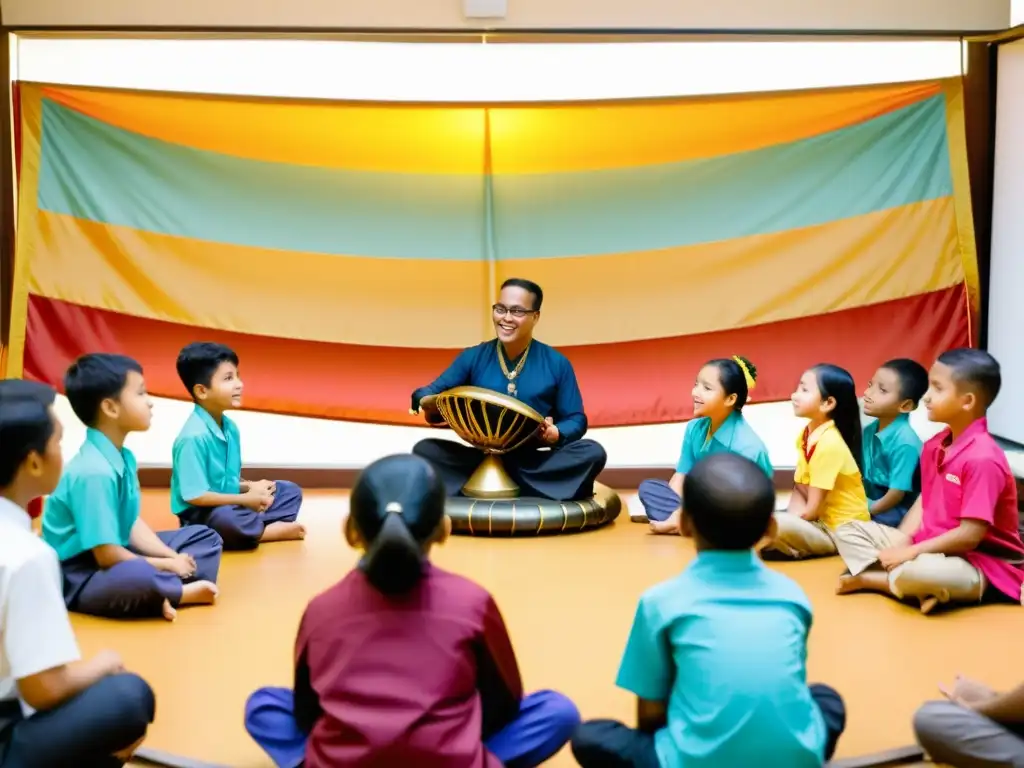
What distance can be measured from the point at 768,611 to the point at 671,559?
2.22m

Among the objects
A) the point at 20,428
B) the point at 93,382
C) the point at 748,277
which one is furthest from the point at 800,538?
the point at 20,428

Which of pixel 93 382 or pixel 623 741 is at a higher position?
pixel 93 382

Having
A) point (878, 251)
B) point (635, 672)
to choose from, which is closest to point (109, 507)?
point (635, 672)

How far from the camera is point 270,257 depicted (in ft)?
17.7

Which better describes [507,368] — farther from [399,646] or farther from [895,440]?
[399,646]

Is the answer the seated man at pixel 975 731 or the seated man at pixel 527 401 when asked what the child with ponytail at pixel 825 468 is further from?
the seated man at pixel 975 731

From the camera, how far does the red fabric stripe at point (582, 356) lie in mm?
5262

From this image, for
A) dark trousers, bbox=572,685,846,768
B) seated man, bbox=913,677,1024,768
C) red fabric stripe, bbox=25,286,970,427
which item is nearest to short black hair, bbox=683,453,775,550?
dark trousers, bbox=572,685,846,768

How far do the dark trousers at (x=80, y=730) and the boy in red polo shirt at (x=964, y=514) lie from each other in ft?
7.82

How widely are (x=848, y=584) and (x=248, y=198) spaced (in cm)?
340

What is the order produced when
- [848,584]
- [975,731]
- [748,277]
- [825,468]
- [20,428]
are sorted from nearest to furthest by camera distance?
[20,428]
[975,731]
[848,584]
[825,468]
[748,277]

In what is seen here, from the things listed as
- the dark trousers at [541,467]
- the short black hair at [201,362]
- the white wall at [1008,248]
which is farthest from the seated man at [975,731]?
the white wall at [1008,248]

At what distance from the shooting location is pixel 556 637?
3.14 metres

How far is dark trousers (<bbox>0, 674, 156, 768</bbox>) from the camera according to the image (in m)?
1.96
